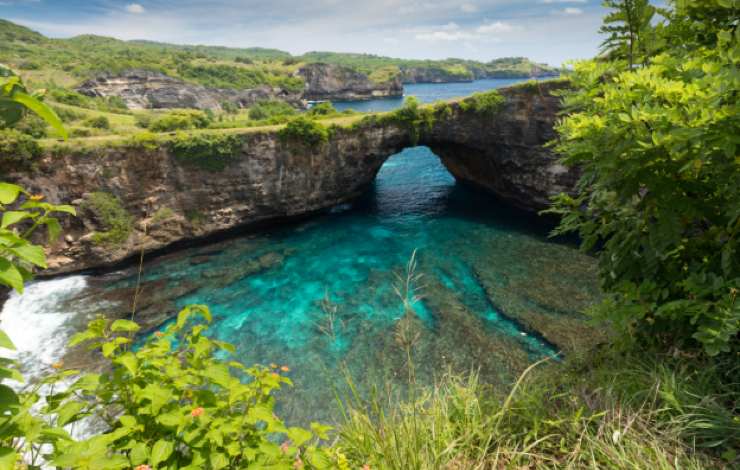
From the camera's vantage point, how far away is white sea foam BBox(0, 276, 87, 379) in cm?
1488

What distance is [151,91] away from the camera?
82375mm

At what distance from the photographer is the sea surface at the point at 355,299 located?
47.1 feet

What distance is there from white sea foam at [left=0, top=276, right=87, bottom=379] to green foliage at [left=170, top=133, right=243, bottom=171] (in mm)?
9818

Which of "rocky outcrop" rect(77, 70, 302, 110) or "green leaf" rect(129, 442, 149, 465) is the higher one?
"rocky outcrop" rect(77, 70, 302, 110)

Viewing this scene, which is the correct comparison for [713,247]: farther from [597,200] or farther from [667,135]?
[667,135]

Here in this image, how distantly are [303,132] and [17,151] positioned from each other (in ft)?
53.7

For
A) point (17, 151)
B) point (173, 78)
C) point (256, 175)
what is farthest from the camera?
Result: point (173, 78)

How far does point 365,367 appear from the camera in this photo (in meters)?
14.1

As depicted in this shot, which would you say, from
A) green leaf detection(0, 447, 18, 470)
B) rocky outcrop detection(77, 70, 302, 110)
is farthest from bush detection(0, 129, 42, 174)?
rocky outcrop detection(77, 70, 302, 110)

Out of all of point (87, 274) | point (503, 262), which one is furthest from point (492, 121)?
point (87, 274)

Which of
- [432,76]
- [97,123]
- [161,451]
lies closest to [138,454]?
[161,451]

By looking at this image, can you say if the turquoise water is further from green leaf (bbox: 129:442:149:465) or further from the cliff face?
green leaf (bbox: 129:442:149:465)

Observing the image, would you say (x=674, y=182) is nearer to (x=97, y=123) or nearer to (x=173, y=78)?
(x=97, y=123)

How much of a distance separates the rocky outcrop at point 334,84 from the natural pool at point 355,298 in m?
110
